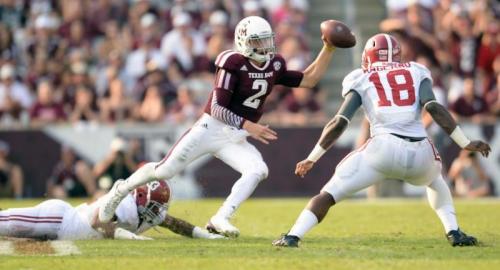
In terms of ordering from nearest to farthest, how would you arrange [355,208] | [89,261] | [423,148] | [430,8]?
[89,261] → [423,148] → [355,208] → [430,8]

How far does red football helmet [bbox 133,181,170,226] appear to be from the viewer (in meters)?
8.93

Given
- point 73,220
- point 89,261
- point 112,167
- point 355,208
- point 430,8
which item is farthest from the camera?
point 430,8

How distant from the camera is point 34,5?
62.8ft

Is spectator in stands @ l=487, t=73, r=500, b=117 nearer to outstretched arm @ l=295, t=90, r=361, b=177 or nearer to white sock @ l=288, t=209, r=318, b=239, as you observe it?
outstretched arm @ l=295, t=90, r=361, b=177

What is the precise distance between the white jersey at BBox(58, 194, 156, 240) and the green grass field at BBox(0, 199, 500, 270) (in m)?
0.21

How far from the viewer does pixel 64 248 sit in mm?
8414

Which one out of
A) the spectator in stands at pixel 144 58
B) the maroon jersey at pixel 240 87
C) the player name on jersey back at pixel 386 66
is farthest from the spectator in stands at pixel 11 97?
the player name on jersey back at pixel 386 66

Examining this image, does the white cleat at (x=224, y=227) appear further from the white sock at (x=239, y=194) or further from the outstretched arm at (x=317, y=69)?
the outstretched arm at (x=317, y=69)

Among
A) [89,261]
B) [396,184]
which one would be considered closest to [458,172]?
[396,184]

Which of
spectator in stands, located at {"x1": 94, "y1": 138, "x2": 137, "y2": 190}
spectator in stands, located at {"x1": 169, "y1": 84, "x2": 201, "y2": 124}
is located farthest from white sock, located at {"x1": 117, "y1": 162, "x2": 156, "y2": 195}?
spectator in stands, located at {"x1": 169, "y1": 84, "x2": 201, "y2": 124}

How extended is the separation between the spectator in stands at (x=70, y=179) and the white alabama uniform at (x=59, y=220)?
718 centimetres

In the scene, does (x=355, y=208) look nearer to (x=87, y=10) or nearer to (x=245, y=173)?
(x=245, y=173)

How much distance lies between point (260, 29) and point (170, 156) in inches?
50.5

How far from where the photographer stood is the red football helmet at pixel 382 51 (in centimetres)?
859
